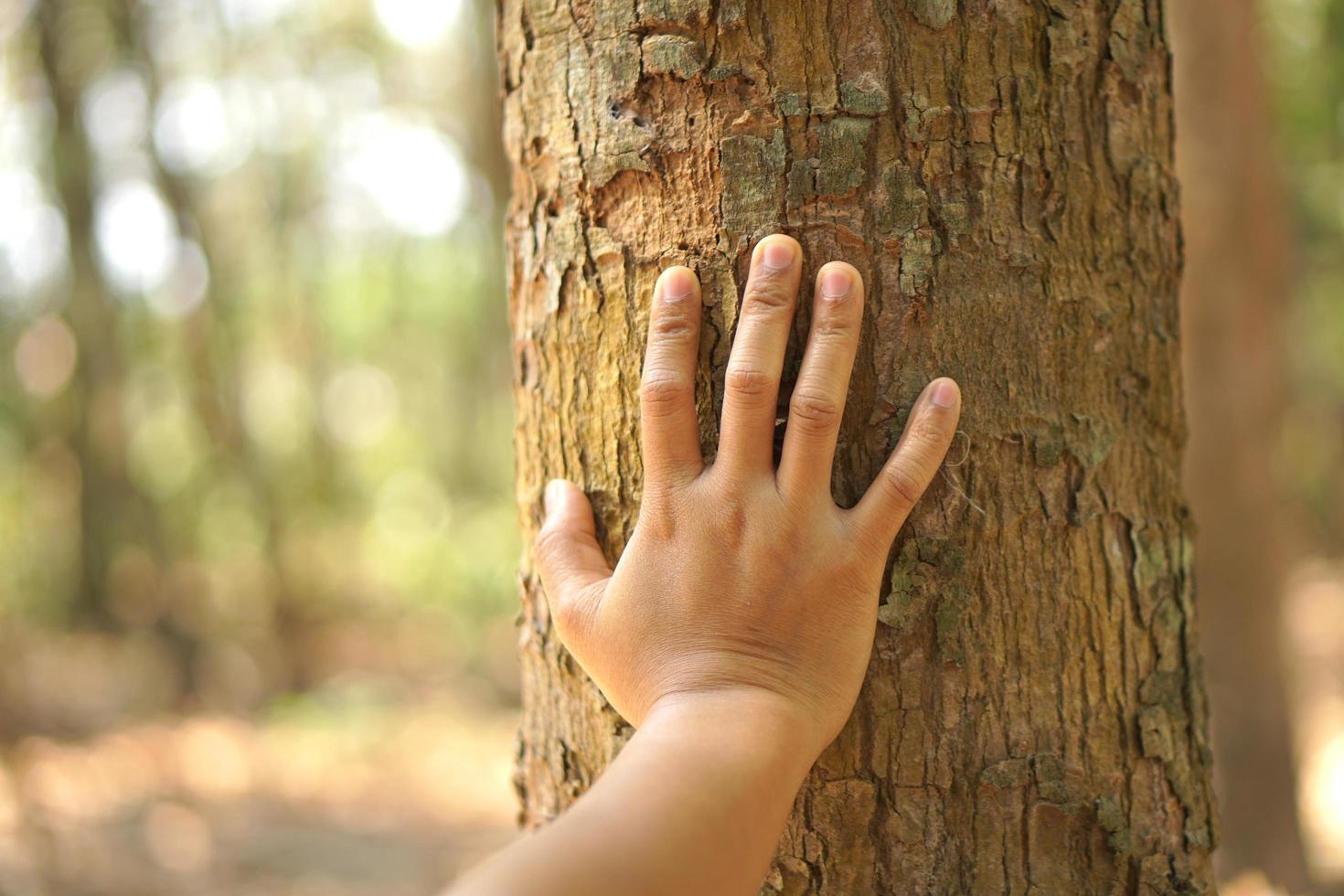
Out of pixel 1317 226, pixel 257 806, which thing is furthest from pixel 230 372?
pixel 1317 226

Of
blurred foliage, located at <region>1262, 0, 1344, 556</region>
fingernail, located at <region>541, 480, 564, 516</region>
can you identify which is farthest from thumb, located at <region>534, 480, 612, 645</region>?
blurred foliage, located at <region>1262, 0, 1344, 556</region>

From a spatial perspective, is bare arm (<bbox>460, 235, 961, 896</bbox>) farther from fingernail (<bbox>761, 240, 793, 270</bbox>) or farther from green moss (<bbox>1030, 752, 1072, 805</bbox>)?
green moss (<bbox>1030, 752, 1072, 805</bbox>)

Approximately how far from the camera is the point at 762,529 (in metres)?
1.25

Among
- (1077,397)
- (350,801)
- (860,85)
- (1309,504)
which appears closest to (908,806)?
(1077,397)

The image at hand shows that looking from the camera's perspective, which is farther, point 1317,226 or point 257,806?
point 1317,226

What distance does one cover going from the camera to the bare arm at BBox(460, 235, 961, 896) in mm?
1203

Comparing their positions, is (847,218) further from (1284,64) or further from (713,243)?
(1284,64)

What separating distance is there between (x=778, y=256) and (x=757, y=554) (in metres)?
0.38

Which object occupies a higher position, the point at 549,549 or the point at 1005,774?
the point at 549,549

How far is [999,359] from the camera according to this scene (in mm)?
1371

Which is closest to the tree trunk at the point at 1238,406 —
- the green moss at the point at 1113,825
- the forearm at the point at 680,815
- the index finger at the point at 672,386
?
the green moss at the point at 1113,825

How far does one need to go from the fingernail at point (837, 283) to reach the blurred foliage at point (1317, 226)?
9000 millimetres

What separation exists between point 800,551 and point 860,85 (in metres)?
0.61

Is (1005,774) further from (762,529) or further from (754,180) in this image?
(754,180)
